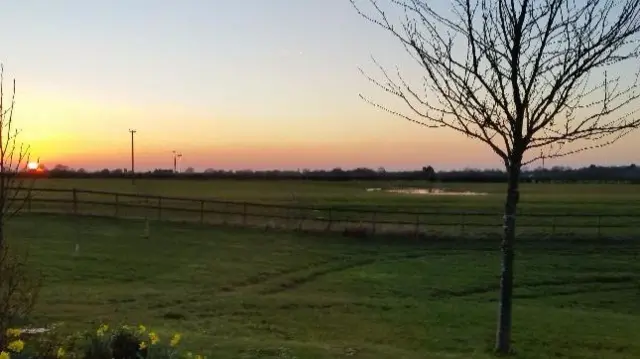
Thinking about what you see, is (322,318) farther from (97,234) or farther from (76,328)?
(97,234)

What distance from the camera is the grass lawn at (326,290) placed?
11445 millimetres

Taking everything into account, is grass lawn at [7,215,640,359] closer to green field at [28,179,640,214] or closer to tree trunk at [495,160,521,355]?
tree trunk at [495,160,521,355]

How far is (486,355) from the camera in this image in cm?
Result: 1018

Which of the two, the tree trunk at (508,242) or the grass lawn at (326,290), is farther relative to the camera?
the grass lawn at (326,290)

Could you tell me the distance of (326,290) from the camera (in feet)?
64.0

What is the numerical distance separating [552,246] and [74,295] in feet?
77.3

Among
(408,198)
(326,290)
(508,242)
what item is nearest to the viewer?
(508,242)

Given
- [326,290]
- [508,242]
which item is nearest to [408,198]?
[326,290]

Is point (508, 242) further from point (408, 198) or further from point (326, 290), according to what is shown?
point (408, 198)

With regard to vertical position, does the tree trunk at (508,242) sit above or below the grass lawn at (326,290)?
above

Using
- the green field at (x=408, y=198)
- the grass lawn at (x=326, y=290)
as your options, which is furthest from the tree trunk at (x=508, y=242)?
the green field at (x=408, y=198)

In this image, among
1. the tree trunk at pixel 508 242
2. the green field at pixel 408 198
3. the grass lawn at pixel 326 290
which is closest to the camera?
the tree trunk at pixel 508 242

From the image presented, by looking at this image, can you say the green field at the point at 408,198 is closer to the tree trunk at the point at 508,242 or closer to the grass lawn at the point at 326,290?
the grass lawn at the point at 326,290

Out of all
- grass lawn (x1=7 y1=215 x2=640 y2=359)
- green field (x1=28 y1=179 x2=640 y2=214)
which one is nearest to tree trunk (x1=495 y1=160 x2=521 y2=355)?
grass lawn (x1=7 y1=215 x2=640 y2=359)
